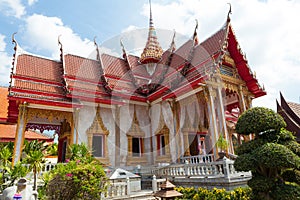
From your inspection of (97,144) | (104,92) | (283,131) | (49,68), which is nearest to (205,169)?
(283,131)

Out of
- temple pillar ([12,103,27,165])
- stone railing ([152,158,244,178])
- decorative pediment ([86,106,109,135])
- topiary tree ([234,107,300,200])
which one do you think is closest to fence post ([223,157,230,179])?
stone railing ([152,158,244,178])

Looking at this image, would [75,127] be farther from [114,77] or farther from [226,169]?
[226,169]

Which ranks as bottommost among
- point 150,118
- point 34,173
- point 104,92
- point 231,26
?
point 34,173

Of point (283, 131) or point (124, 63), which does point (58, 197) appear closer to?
point (283, 131)

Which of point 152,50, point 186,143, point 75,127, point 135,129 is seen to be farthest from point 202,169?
point 152,50

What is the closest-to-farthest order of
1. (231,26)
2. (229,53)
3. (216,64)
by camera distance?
(216,64)
(231,26)
(229,53)

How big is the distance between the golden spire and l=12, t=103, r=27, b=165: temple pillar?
822 centimetres

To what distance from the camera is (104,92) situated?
11211 millimetres

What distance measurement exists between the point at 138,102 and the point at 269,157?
7.96 metres

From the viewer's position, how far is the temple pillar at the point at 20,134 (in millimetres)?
8266

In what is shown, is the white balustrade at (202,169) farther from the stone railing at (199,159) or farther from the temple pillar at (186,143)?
the temple pillar at (186,143)

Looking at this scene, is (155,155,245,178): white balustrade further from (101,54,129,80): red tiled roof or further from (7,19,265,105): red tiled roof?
(101,54,129,80): red tiled roof

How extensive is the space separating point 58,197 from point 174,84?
7.31m

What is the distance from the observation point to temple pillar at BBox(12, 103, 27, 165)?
8.27 m
